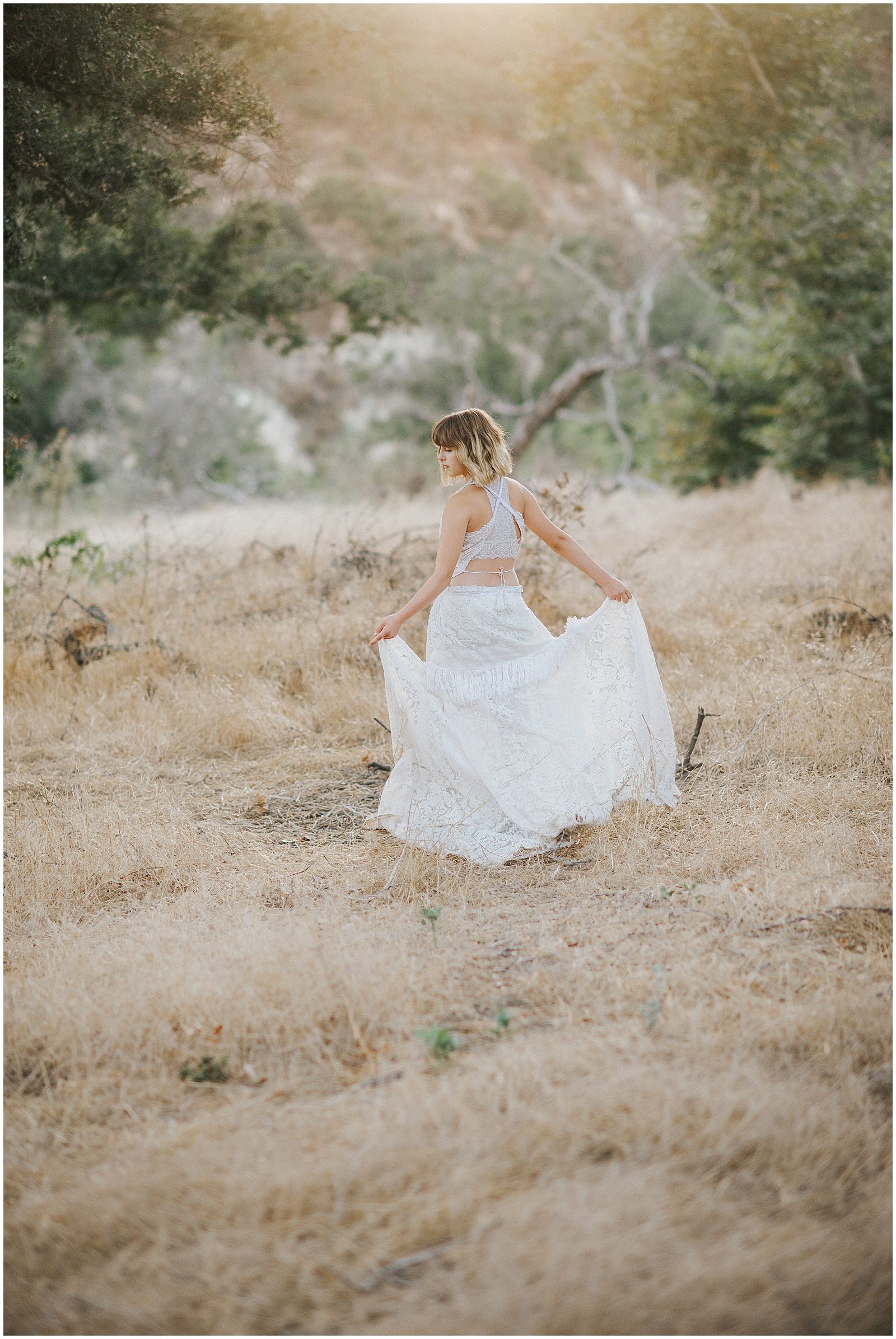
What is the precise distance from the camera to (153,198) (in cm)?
766

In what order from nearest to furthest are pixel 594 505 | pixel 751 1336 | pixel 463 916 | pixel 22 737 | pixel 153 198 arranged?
pixel 751 1336 < pixel 463 916 < pixel 22 737 < pixel 153 198 < pixel 594 505

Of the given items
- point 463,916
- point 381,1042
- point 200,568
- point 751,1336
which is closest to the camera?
point 751,1336

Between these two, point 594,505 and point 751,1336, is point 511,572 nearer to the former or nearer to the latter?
point 751,1336

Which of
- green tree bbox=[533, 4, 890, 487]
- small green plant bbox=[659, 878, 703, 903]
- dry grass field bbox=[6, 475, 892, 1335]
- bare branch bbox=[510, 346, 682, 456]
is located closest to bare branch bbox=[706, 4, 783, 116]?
green tree bbox=[533, 4, 890, 487]

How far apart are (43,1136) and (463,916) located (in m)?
1.70

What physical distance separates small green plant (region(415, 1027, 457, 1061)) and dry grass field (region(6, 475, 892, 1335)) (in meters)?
0.02

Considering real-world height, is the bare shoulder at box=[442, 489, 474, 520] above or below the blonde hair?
below

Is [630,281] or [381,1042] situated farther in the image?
[630,281]

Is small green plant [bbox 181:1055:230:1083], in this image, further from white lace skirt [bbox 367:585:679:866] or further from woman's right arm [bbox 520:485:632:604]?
woman's right arm [bbox 520:485:632:604]

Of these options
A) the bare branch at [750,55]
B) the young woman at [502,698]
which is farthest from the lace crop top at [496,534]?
the bare branch at [750,55]

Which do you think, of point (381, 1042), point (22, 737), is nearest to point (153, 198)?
point (22, 737)

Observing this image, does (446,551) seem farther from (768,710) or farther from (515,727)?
(768,710)

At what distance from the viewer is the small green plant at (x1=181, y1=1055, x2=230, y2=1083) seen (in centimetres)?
285

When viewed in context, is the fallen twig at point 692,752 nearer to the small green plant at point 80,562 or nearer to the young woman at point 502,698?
the young woman at point 502,698
